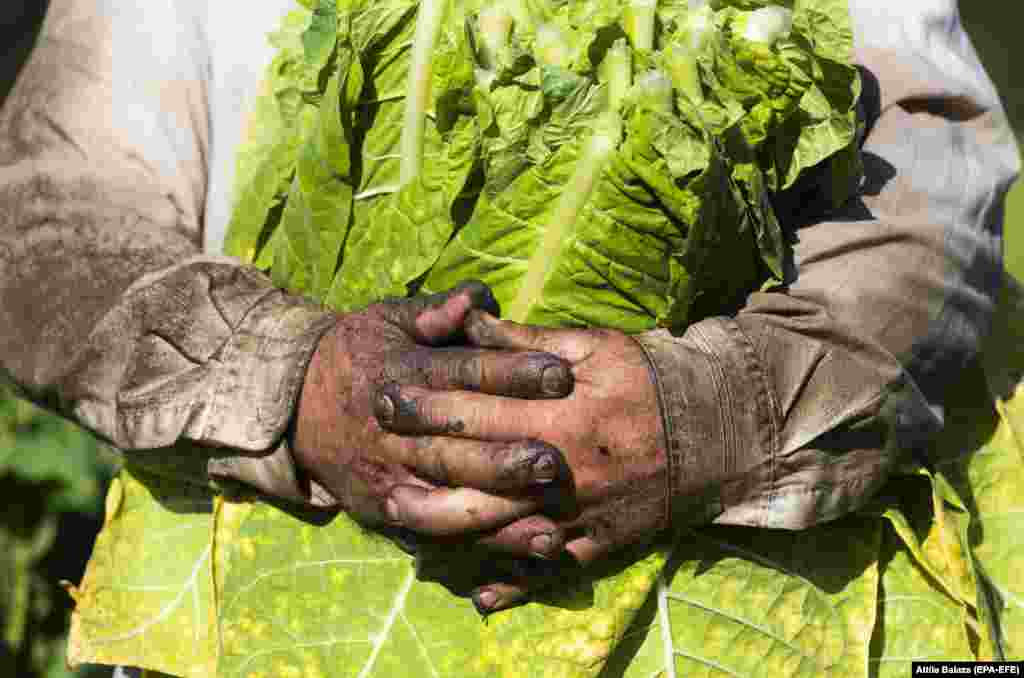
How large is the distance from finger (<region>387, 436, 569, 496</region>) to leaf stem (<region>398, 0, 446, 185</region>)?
1.35 ft

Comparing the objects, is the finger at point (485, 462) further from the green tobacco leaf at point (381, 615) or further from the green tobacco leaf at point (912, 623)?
the green tobacco leaf at point (912, 623)

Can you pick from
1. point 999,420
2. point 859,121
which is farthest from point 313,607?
point 999,420

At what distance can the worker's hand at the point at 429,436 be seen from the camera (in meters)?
1.72

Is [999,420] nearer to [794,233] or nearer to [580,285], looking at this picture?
[794,233]

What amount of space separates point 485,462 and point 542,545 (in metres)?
0.14

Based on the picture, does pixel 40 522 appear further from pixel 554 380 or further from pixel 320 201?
pixel 554 380

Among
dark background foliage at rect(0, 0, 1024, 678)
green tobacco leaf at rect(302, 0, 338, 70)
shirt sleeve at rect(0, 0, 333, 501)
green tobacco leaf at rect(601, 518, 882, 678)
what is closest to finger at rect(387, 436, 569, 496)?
shirt sleeve at rect(0, 0, 333, 501)

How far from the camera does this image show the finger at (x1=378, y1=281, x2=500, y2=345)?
176cm

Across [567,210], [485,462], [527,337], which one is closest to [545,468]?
[485,462]

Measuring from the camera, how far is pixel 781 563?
1.96m

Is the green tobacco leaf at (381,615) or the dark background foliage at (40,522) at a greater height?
the green tobacco leaf at (381,615)

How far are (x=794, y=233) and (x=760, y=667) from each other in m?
0.68

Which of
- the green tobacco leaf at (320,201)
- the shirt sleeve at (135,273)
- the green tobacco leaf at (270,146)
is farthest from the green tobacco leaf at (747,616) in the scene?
the green tobacco leaf at (270,146)

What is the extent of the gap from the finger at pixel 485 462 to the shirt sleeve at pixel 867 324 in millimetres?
192
